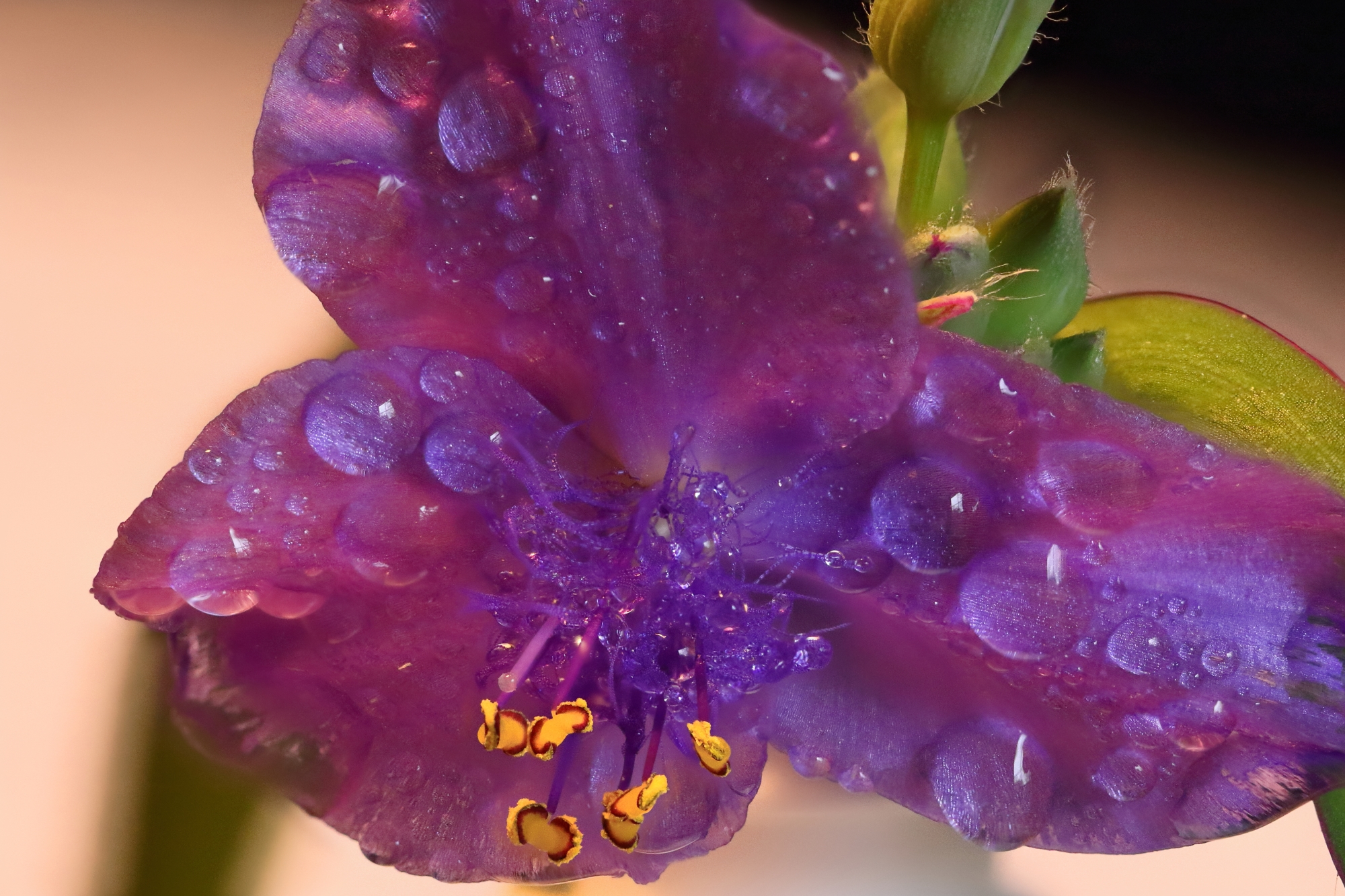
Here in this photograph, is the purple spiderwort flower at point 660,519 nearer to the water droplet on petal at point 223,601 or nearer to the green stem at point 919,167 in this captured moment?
the water droplet on petal at point 223,601

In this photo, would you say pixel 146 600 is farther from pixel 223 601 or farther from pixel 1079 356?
pixel 1079 356

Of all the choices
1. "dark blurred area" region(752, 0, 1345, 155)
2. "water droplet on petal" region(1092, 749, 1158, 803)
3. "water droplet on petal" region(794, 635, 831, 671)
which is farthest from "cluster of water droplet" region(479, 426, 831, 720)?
"dark blurred area" region(752, 0, 1345, 155)

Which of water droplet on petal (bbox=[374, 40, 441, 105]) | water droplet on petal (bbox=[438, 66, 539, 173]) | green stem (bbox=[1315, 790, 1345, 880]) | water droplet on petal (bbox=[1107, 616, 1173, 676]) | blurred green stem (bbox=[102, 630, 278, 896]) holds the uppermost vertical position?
water droplet on petal (bbox=[374, 40, 441, 105])

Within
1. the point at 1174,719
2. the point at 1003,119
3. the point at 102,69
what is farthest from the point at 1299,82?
the point at 102,69

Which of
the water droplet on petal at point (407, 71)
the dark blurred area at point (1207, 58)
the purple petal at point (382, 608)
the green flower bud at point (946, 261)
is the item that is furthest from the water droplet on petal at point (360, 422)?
the dark blurred area at point (1207, 58)

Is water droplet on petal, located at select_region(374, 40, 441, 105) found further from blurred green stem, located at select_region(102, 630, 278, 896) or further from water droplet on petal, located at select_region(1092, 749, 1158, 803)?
blurred green stem, located at select_region(102, 630, 278, 896)

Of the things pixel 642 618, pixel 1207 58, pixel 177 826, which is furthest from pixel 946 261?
pixel 1207 58
